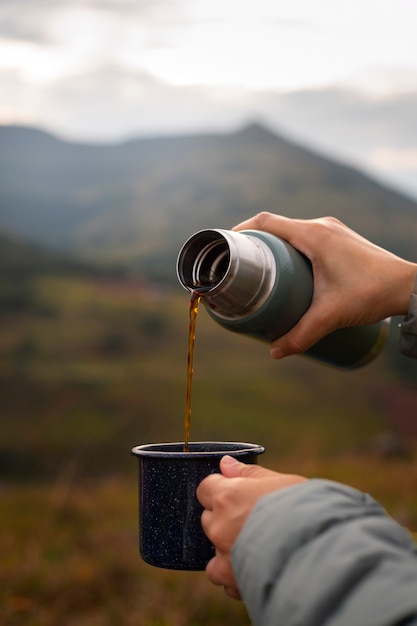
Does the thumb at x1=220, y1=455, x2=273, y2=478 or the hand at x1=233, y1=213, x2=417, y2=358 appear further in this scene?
the hand at x1=233, y1=213, x2=417, y2=358

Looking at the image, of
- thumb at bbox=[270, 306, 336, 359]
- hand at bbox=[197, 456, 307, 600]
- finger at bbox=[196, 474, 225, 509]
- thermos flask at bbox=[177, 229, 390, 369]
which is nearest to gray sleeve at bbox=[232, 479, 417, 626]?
hand at bbox=[197, 456, 307, 600]

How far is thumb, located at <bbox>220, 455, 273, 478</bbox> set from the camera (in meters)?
1.14

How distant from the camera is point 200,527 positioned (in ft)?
4.19

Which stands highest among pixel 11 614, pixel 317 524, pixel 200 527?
pixel 317 524

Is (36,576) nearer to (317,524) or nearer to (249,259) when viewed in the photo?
(249,259)

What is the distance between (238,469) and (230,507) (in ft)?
0.36

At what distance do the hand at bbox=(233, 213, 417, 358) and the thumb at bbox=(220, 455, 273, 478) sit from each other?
53 cm

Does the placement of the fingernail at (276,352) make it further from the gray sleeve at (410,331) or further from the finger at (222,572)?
the finger at (222,572)

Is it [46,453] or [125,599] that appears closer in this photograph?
[125,599]

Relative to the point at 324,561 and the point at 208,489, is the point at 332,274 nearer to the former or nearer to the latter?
the point at 208,489

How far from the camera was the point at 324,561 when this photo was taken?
881 millimetres

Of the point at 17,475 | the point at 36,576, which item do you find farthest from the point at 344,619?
the point at 17,475

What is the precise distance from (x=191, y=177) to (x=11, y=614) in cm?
2767

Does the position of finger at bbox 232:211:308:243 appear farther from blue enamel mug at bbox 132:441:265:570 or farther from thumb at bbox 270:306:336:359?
blue enamel mug at bbox 132:441:265:570
